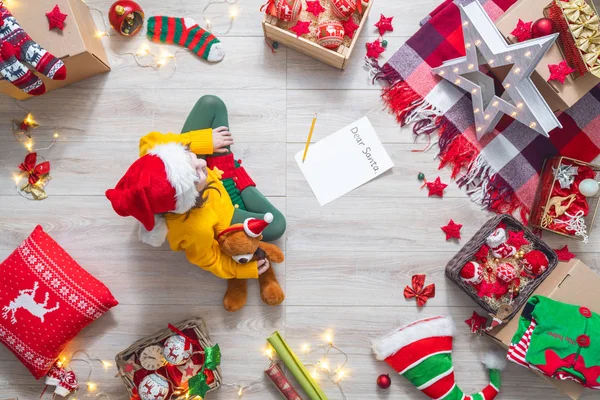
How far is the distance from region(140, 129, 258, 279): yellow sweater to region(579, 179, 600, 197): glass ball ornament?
992 millimetres

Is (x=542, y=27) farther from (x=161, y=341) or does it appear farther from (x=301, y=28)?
→ (x=161, y=341)

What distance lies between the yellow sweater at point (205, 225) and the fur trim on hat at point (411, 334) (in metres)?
0.45

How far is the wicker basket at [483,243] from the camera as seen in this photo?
1.31 m

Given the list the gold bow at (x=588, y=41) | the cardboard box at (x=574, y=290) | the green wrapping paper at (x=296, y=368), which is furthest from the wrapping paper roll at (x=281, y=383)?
the gold bow at (x=588, y=41)

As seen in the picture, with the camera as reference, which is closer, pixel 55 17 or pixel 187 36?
pixel 55 17

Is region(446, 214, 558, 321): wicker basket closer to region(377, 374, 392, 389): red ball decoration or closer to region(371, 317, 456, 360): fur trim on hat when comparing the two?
region(371, 317, 456, 360): fur trim on hat

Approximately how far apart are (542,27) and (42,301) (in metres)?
1.59

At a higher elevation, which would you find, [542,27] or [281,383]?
[542,27]

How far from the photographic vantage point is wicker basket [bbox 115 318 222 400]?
1.30 m

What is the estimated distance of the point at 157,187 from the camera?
0.95 m

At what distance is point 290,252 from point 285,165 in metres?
0.28

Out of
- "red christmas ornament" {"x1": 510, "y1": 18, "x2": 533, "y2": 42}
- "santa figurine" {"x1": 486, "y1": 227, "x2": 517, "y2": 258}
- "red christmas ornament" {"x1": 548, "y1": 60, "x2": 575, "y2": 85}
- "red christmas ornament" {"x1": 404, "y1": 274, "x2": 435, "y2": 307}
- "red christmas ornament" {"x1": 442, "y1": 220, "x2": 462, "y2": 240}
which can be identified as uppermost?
"red christmas ornament" {"x1": 510, "y1": 18, "x2": 533, "y2": 42}

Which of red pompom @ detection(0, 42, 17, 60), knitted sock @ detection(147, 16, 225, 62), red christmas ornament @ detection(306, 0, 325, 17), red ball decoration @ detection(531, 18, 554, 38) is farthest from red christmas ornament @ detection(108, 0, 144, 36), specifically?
red ball decoration @ detection(531, 18, 554, 38)

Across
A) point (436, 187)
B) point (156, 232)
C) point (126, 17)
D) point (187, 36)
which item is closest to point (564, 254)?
point (436, 187)
